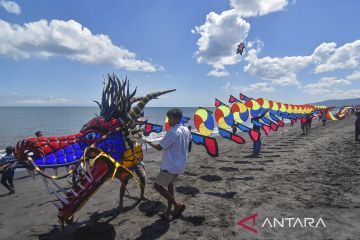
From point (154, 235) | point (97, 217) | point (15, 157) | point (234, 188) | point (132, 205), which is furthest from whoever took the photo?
point (234, 188)

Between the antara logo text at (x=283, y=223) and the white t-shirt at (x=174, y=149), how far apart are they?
1.56 m

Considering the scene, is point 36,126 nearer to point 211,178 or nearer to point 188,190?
point 211,178

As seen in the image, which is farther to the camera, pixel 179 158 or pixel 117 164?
pixel 179 158

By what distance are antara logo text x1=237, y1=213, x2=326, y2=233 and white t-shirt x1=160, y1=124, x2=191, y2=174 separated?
1.56 meters

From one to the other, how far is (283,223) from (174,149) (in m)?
2.35

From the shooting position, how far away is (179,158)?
4930 millimetres

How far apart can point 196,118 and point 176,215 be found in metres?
5.27

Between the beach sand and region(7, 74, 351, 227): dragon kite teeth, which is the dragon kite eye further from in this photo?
the beach sand

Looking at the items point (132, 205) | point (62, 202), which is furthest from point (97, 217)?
point (62, 202)

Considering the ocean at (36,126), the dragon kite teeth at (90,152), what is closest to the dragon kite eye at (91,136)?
the dragon kite teeth at (90,152)

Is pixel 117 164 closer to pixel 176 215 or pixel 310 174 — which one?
pixel 176 215

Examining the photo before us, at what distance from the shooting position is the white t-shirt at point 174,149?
15.8 ft

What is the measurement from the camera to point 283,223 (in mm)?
4898

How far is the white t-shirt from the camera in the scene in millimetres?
4805
